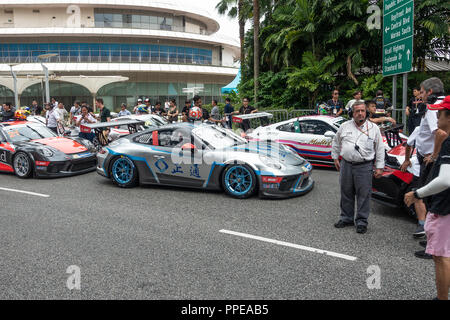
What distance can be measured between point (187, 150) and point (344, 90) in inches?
481

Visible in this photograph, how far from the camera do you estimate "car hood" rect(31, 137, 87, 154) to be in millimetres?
9555

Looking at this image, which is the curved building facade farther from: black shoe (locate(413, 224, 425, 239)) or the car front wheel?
black shoe (locate(413, 224, 425, 239))

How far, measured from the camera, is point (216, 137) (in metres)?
7.57

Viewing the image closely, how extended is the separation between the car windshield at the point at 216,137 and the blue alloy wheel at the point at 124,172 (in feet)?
5.04

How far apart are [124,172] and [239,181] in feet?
8.45

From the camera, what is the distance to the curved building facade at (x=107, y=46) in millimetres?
41375

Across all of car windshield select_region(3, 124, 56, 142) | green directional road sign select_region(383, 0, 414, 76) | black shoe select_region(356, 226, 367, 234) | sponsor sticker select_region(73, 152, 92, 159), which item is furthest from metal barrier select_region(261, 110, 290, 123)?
black shoe select_region(356, 226, 367, 234)

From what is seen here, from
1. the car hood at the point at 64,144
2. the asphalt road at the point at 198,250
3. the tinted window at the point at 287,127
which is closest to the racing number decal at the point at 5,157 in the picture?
the car hood at the point at 64,144

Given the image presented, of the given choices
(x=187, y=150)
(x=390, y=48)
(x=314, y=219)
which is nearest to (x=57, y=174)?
(x=187, y=150)

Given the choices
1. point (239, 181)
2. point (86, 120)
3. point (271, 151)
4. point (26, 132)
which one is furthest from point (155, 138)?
point (86, 120)

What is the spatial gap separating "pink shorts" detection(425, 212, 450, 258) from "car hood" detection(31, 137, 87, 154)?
8.46 meters

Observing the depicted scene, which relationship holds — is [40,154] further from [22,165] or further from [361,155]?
[361,155]

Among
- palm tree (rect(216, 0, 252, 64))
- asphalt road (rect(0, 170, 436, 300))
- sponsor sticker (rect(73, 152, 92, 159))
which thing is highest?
palm tree (rect(216, 0, 252, 64))

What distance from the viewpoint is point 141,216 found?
5.93 metres
